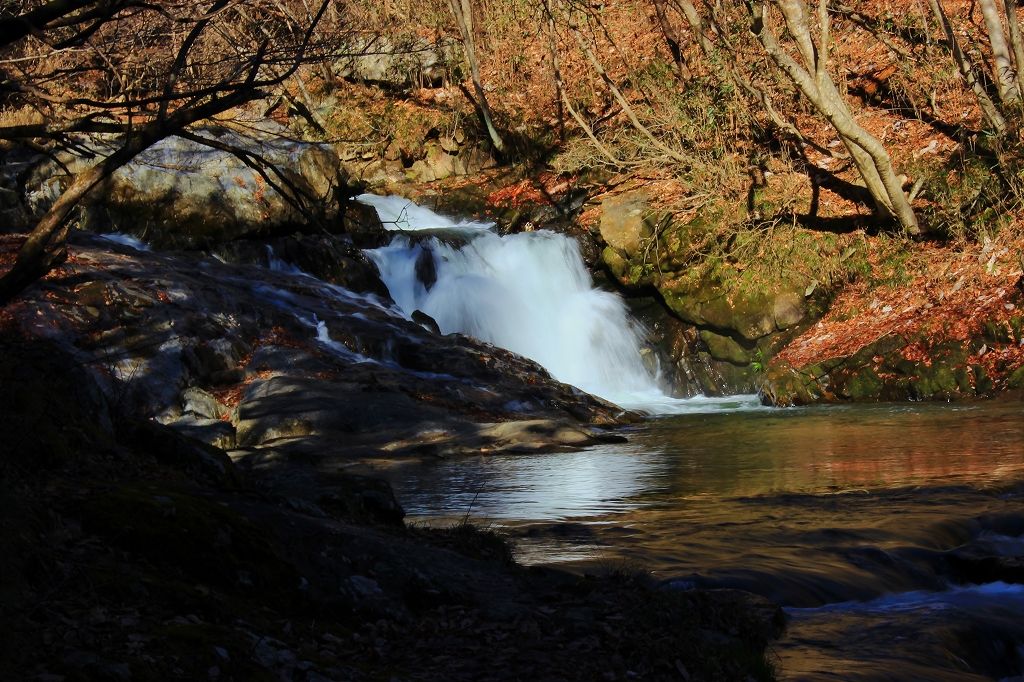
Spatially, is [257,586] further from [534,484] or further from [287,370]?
[287,370]

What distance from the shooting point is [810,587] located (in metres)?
6.54

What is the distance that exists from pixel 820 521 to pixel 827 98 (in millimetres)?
11523

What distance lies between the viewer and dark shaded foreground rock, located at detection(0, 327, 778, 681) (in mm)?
3596

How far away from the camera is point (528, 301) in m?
22.6

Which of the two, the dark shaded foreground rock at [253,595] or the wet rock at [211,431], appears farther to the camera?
the wet rock at [211,431]

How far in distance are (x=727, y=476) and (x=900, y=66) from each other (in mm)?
15126

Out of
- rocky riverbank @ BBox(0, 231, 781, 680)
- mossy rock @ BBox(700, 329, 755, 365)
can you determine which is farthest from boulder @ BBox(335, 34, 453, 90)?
rocky riverbank @ BBox(0, 231, 781, 680)

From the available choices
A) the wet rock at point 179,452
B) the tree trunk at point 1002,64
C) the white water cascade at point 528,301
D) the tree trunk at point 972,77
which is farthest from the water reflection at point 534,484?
the tree trunk at point 1002,64

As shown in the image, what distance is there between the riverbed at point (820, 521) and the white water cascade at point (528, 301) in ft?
22.2

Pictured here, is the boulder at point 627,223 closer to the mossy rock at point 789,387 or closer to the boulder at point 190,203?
the mossy rock at point 789,387

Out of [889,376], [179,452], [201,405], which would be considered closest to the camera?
[179,452]

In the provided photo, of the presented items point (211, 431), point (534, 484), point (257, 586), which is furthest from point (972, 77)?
point (257, 586)

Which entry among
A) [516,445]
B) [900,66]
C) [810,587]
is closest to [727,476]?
[516,445]

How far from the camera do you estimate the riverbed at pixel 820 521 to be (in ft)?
18.9
